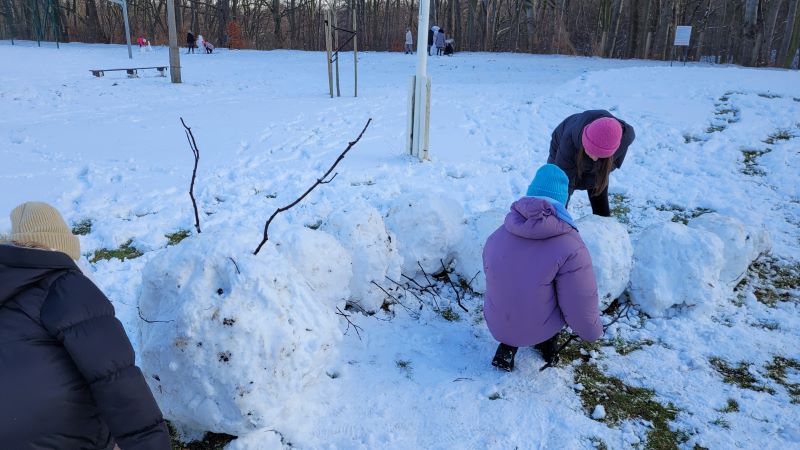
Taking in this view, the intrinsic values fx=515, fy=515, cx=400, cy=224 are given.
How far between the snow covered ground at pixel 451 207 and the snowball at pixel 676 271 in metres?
0.11

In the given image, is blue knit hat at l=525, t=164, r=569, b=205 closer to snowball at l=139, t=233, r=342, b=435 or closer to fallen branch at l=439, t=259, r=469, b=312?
fallen branch at l=439, t=259, r=469, b=312

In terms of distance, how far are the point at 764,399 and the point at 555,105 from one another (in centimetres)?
800

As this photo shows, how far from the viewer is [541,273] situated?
8.58 feet

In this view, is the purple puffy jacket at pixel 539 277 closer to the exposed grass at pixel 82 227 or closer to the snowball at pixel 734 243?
the snowball at pixel 734 243

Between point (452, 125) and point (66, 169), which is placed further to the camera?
point (452, 125)

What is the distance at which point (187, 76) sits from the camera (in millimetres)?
16625

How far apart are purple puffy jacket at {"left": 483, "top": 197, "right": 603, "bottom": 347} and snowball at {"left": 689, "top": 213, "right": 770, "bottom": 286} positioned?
6.13 ft

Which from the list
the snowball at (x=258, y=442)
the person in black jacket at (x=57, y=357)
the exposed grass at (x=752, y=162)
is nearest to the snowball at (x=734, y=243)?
the exposed grass at (x=752, y=162)

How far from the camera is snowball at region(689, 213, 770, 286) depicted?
388 cm

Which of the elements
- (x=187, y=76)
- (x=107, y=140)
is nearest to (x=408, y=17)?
(x=187, y=76)

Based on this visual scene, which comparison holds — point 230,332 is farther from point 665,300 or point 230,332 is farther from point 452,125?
point 452,125

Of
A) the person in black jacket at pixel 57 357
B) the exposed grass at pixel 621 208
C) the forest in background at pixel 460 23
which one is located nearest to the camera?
the person in black jacket at pixel 57 357

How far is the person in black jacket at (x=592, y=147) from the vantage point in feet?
11.9

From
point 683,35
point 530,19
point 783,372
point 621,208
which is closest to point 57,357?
point 783,372
